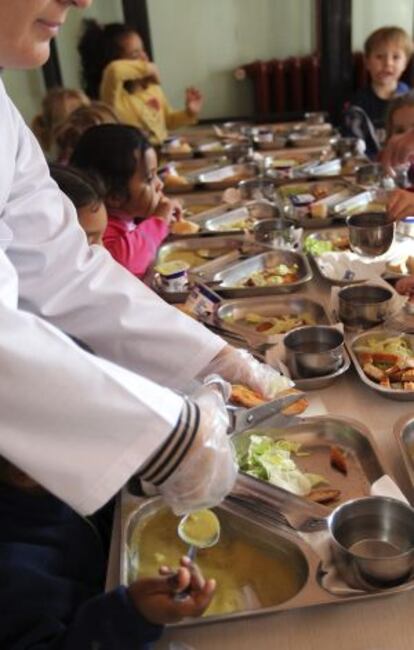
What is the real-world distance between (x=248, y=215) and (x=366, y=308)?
96 cm

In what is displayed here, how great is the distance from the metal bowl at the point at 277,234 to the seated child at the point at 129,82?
1.71 meters

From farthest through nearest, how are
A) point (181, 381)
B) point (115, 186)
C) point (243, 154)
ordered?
1. point (243, 154)
2. point (115, 186)
3. point (181, 381)

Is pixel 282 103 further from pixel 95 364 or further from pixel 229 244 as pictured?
pixel 95 364

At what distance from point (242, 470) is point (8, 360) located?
0.45 meters

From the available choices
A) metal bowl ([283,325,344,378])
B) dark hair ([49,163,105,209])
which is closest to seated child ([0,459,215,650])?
metal bowl ([283,325,344,378])

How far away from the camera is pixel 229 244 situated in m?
2.05

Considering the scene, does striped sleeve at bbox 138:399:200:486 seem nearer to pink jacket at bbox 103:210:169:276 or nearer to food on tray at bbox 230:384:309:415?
food on tray at bbox 230:384:309:415

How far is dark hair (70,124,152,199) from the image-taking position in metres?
1.97

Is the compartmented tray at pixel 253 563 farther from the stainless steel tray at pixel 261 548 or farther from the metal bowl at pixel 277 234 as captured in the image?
the metal bowl at pixel 277 234

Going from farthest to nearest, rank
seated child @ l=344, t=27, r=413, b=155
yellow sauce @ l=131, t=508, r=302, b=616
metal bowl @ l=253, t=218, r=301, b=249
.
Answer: seated child @ l=344, t=27, r=413, b=155 → metal bowl @ l=253, t=218, r=301, b=249 → yellow sauce @ l=131, t=508, r=302, b=616

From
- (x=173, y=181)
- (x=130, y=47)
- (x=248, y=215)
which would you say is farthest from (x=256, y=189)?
(x=130, y=47)

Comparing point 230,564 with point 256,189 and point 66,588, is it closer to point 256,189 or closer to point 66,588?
point 66,588

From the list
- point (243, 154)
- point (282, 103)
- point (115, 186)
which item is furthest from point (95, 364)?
point (282, 103)

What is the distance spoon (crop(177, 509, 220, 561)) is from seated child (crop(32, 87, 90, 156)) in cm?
226
